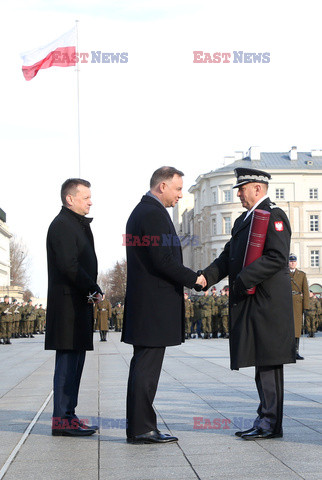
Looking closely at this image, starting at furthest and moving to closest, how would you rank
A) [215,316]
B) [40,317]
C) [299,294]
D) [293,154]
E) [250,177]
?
[293,154] → [40,317] → [215,316] → [299,294] → [250,177]

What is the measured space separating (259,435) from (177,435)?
69cm

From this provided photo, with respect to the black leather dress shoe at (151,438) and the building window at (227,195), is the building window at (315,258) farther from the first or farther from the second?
the black leather dress shoe at (151,438)

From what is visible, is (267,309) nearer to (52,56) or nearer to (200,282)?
(200,282)

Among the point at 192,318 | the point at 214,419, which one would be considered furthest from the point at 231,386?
the point at 192,318

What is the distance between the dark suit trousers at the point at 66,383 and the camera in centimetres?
727

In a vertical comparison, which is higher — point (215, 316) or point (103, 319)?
point (215, 316)

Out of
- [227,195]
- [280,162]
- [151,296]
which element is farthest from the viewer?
[227,195]

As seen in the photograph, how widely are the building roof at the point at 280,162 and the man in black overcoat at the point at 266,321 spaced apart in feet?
289

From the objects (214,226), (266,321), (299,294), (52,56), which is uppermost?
(214,226)

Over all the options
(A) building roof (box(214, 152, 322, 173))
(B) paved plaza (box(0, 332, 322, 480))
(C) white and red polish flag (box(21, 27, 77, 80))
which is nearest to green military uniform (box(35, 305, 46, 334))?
(C) white and red polish flag (box(21, 27, 77, 80))

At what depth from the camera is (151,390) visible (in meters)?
6.80

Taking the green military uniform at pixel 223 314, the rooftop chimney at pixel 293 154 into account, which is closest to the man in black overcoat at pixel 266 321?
the green military uniform at pixel 223 314

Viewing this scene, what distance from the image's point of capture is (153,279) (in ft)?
22.6

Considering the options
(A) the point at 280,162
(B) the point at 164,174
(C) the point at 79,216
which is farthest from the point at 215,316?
(A) the point at 280,162
